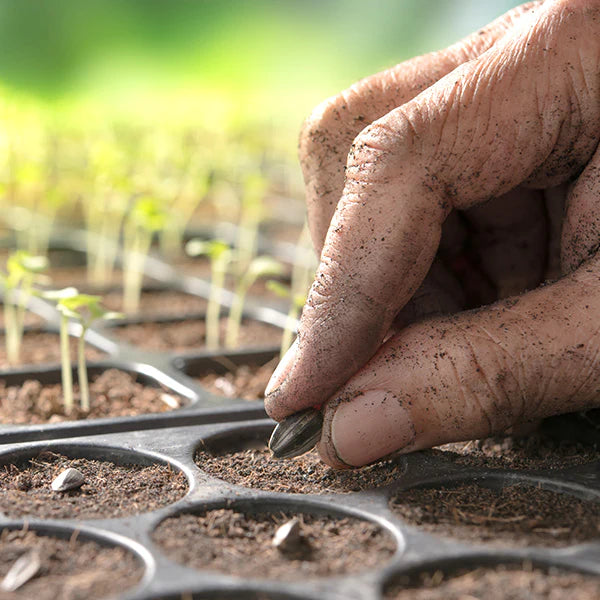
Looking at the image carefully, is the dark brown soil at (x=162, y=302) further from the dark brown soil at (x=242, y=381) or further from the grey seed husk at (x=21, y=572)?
the grey seed husk at (x=21, y=572)

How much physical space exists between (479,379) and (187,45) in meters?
2.95

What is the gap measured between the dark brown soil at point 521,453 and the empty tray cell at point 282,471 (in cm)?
9

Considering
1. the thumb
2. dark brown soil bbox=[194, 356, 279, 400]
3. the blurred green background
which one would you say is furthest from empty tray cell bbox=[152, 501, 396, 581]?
the blurred green background

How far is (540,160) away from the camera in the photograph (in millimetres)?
1077

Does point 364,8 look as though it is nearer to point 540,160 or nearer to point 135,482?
point 540,160

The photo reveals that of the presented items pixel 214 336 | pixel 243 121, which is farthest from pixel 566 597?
pixel 243 121

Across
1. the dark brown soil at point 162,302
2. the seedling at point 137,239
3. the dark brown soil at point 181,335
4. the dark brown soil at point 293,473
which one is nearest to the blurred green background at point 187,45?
the seedling at point 137,239

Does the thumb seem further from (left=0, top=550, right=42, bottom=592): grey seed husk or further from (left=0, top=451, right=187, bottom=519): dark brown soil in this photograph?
(left=0, top=550, right=42, bottom=592): grey seed husk

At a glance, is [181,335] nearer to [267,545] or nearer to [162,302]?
[162,302]

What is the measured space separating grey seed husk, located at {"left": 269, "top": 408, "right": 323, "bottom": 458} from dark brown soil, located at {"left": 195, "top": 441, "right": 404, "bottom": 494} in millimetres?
41

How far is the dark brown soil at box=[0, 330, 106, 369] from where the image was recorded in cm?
177

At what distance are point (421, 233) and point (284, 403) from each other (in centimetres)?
26

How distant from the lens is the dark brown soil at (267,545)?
0.81 m

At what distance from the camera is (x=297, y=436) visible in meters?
1.05
